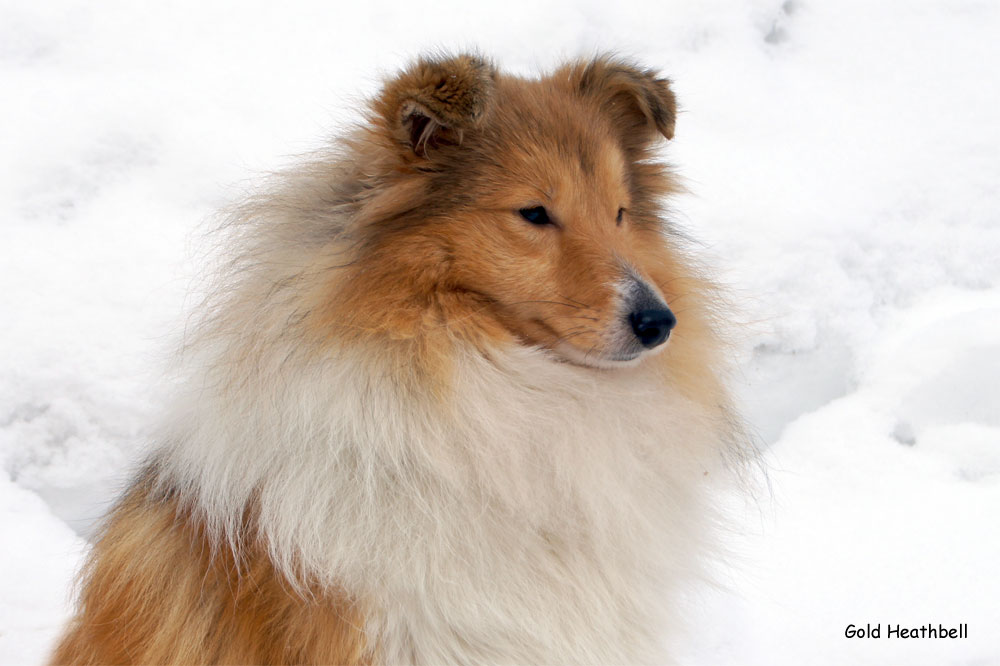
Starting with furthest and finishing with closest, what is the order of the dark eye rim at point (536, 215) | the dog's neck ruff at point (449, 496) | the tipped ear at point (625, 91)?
the tipped ear at point (625, 91) < the dark eye rim at point (536, 215) < the dog's neck ruff at point (449, 496)

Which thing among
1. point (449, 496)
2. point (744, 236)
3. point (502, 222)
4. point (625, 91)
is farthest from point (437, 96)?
point (744, 236)

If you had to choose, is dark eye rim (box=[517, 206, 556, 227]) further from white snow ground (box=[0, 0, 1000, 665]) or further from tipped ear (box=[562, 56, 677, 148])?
white snow ground (box=[0, 0, 1000, 665])

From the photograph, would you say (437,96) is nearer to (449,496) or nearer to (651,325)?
(651,325)

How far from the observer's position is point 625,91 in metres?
2.74

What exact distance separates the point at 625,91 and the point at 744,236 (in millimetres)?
2814

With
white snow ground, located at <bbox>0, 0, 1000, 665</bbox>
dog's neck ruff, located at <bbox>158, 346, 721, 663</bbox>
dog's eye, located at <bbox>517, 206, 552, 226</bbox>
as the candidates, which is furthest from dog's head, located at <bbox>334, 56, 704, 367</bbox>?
white snow ground, located at <bbox>0, 0, 1000, 665</bbox>

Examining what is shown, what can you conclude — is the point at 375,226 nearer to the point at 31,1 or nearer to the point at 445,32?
the point at 445,32

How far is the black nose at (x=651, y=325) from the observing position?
7.36ft

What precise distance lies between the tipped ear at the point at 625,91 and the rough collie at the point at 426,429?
0.68 ft

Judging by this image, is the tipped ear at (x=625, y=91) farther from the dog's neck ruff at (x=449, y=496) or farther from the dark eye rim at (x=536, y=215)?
the dog's neck ruff at (x=449, y=496)

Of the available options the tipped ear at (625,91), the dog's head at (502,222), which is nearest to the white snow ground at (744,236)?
the tipped ear at (625,91)

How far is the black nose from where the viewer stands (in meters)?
2.24

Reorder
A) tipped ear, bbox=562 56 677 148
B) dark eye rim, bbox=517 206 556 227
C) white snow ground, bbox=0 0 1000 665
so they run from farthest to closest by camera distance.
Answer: white snow ground, bbox=0 0 1000 665 → tipped ear, bbox=562 56 677 148 → dark eye rim, bbox=517 206 556 227

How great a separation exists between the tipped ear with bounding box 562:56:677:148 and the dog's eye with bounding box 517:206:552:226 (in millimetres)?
499
